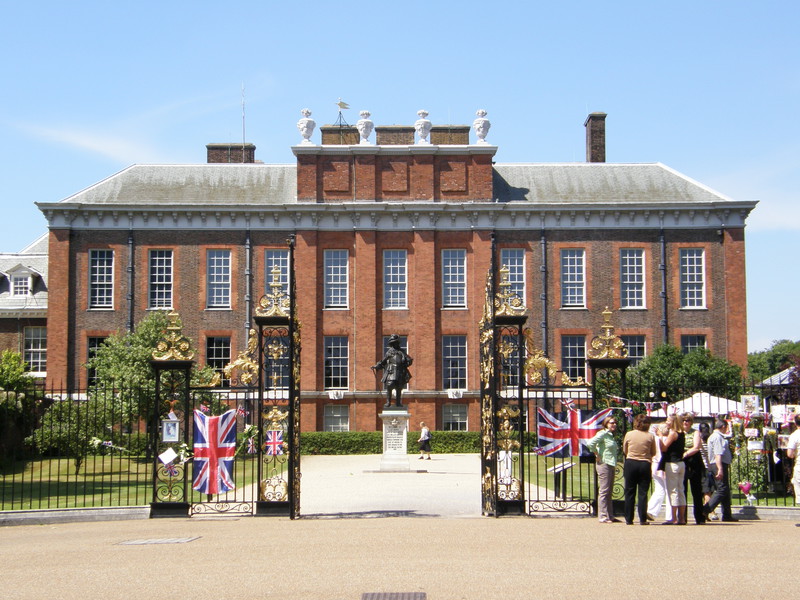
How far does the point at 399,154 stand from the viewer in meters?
40.4

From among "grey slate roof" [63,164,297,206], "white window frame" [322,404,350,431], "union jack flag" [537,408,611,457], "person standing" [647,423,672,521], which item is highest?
"grey slate roof" [63,164,297,206]

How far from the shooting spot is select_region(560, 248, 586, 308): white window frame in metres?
40.6

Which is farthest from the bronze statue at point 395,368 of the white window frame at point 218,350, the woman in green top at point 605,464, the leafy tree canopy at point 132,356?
the woman in green top at point 605,464

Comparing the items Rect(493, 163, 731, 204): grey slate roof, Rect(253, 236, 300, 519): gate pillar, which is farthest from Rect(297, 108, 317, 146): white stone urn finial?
Rect(253, 236, 300, 519): gate pillar

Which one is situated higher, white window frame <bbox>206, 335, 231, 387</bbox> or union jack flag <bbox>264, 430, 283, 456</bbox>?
white window frame <bbox>206, 335, 231, 387</bbox>

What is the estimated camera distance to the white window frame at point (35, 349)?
41.3m

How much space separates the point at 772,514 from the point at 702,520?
1711 millimetres

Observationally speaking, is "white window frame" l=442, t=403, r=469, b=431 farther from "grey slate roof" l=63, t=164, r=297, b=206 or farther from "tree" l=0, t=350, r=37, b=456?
"tree" l=0, t=350, r=37, b=456

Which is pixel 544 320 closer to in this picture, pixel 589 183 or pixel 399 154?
pixel 589 183

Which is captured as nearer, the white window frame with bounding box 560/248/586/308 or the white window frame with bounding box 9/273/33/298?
the white window frame with bounding box 560/248/586/308

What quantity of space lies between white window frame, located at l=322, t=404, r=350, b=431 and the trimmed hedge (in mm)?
2418

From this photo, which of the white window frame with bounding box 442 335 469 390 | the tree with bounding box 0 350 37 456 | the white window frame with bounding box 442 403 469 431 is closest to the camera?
the tree with bounding box 0 350 37 456

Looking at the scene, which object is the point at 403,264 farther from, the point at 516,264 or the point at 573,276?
the point at 573,276

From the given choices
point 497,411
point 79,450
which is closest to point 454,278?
point 79,450
